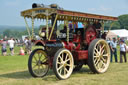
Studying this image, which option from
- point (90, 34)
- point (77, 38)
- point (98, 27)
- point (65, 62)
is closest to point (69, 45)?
point (77, 38)

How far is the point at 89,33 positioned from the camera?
28.2ft

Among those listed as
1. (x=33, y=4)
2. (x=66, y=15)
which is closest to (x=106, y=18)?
(x=66, y=15)

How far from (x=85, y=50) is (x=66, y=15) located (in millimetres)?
1736

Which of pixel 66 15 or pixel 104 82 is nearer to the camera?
pixel 104 82

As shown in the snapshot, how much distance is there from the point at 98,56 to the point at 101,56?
0.26 meters

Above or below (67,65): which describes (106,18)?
above

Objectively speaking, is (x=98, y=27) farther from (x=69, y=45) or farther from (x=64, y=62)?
(x=64, y=62)

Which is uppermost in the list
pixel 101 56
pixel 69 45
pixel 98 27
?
pixel 98 27

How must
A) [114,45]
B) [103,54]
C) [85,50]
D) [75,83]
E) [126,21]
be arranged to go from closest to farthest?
[75,83]
[85,50]
[103,54]
[114,45]
[126,21]

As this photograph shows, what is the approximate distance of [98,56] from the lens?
826cm

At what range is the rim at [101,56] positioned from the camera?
324 inches

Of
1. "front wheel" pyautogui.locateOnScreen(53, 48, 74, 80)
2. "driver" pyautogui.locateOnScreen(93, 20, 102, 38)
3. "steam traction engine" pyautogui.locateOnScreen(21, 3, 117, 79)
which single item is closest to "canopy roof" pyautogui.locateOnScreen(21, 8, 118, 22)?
"steam traction engine" pyautogui.locateOnScreen(21, 3, 117, 79)

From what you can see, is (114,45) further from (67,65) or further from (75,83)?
(75,83)

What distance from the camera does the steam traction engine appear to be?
23.3 ft
